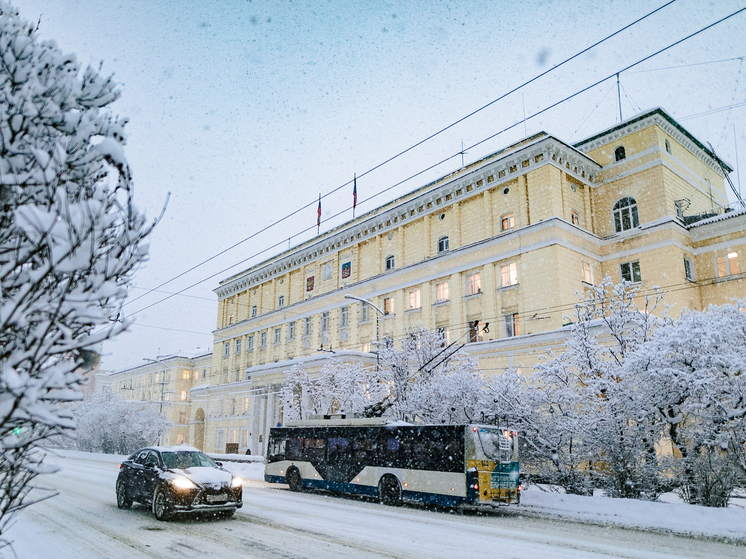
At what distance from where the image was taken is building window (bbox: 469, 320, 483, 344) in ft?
114

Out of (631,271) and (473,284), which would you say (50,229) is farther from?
(631,271)

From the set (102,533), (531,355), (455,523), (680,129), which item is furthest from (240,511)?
(680,129)

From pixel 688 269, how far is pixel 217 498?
31.2 metres

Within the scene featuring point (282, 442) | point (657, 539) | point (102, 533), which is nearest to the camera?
point (102, 533)

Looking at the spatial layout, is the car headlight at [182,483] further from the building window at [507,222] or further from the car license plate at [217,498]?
the building window at [507,222]

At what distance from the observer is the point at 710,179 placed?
3956 cm

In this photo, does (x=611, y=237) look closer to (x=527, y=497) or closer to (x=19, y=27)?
(x=527, y=497)

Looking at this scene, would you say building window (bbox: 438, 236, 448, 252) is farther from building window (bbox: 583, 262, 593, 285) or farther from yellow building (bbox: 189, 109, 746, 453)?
building window (bbox: 583, 262, 593, 285)

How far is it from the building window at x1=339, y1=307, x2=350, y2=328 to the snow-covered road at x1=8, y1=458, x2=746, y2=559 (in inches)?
1181

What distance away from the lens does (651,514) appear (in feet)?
47.6

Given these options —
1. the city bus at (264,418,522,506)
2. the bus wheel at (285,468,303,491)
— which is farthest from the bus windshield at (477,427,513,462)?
the bus wheel at (285,468,303,491)

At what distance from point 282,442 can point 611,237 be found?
23870 millimetres

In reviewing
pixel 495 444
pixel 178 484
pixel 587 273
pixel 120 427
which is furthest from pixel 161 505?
pixel 120 427

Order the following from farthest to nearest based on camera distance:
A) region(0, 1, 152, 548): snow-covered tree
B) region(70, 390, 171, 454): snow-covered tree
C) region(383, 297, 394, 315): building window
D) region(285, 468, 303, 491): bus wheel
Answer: region(70, 390, 171, 454): snow-covered tree
region(383, 297, 394, 315): building window
region(285, 468, 303, 491): bus wheel
region(0, 1, 152, 548): snow-covered tree
